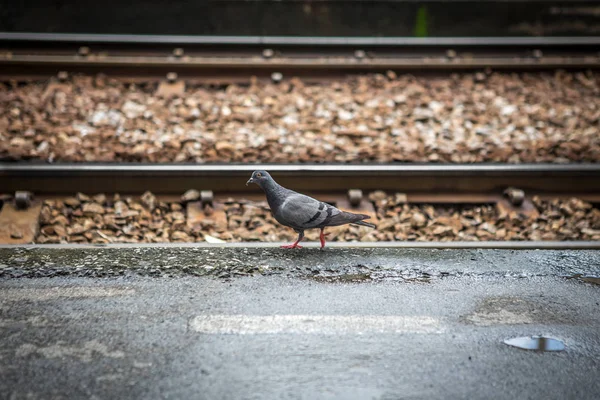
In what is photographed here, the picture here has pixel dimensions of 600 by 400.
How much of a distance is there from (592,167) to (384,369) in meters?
3.54

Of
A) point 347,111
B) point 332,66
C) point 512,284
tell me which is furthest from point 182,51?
point 512,284

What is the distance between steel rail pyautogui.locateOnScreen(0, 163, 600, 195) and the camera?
4965 mm

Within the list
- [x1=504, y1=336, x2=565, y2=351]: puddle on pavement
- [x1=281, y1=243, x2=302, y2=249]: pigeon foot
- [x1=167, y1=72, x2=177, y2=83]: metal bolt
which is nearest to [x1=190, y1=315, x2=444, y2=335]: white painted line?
[x1=504, y1=336, x2=565, y2=351]: puddle on pavement

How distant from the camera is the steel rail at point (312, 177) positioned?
16.3ft

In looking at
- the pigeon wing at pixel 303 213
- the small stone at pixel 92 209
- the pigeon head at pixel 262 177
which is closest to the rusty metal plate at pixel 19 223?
the small stone at pixel 92 209

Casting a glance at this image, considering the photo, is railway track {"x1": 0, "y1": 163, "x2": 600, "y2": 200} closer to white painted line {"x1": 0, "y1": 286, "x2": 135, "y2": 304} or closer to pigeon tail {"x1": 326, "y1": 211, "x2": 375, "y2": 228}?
pigeon tail {"x1": 326, "y1": 211, "x2": 375, "y2": 228}

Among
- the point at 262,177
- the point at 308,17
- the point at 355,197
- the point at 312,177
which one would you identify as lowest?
the point at 355,197

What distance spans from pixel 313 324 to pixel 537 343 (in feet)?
3.37

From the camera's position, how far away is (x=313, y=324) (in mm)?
2947

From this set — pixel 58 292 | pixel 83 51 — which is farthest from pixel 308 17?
pixel 58 292

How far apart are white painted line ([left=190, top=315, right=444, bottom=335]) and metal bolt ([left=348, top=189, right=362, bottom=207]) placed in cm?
200

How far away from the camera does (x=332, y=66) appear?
761 cm

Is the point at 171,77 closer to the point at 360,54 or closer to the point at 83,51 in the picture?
the point at 83,51

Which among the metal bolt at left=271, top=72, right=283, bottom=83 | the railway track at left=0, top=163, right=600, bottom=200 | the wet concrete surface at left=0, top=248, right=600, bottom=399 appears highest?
the metal bolt at left=271, top=72, right=283, bottom=83
